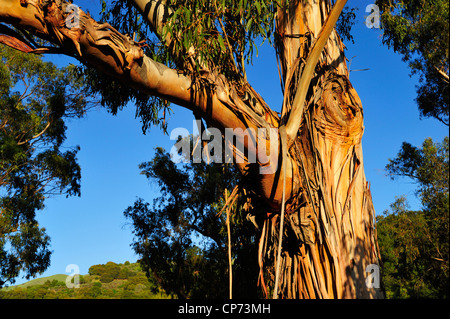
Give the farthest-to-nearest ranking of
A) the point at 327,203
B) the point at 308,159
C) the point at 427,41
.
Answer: the point at 427,41, the point at 308,159, the point at 327,203

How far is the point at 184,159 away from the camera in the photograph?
449 inches

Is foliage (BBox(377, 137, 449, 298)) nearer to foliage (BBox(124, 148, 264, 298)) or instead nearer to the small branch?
foliage (BBox(124, 148, 264, 298))

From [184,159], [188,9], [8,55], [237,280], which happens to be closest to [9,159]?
[8,55]

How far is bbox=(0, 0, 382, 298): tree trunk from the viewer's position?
269cm

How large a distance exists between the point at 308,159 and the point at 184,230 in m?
8.79

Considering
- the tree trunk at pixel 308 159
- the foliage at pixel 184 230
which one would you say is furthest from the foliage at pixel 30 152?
the tree trunk at pixel 308 159

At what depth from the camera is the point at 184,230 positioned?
11391 millimetres

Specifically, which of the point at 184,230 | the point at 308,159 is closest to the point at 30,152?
the point at 184,230

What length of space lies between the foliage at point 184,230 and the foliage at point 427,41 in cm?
522

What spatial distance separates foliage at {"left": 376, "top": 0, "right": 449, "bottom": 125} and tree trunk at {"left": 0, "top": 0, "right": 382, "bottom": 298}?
9.99 feet

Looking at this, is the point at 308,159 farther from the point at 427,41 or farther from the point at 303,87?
the point at 427,41
